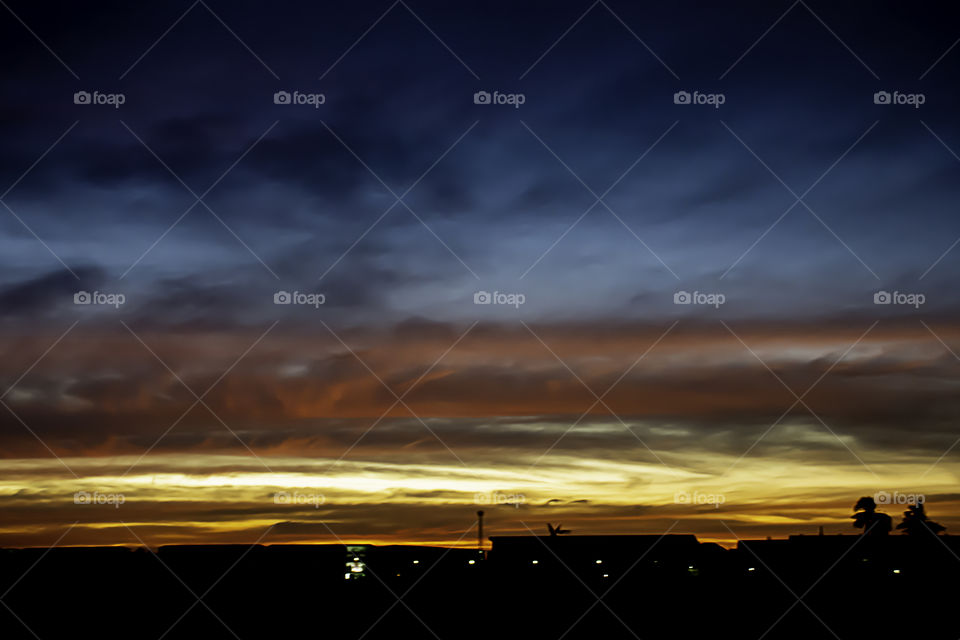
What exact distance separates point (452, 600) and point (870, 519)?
165 ft

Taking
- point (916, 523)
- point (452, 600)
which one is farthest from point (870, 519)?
point (452, 600)

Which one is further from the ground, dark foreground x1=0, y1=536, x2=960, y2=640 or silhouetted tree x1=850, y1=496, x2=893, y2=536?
silhouetted tree x1=850, y1=496, x2=893, y2=536

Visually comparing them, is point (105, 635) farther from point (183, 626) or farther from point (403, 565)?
point (403, 565)

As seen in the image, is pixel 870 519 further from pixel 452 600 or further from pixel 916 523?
pixel 452 600

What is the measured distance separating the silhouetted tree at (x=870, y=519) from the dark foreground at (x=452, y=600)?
603 inches

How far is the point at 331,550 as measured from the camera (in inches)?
2442

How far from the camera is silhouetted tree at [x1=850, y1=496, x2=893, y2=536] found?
72.2m

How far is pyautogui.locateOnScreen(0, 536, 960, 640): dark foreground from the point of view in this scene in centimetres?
2973

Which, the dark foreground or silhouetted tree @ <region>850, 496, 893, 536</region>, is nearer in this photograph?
the dark foreground

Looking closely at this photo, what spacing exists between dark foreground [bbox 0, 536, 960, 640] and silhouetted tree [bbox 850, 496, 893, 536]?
15.3m

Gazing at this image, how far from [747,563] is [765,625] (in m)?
34.5

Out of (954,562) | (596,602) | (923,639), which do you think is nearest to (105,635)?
(596,602)

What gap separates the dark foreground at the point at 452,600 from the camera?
29.7 meters

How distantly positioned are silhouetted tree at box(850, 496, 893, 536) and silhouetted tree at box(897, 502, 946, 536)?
1301 millimetres
